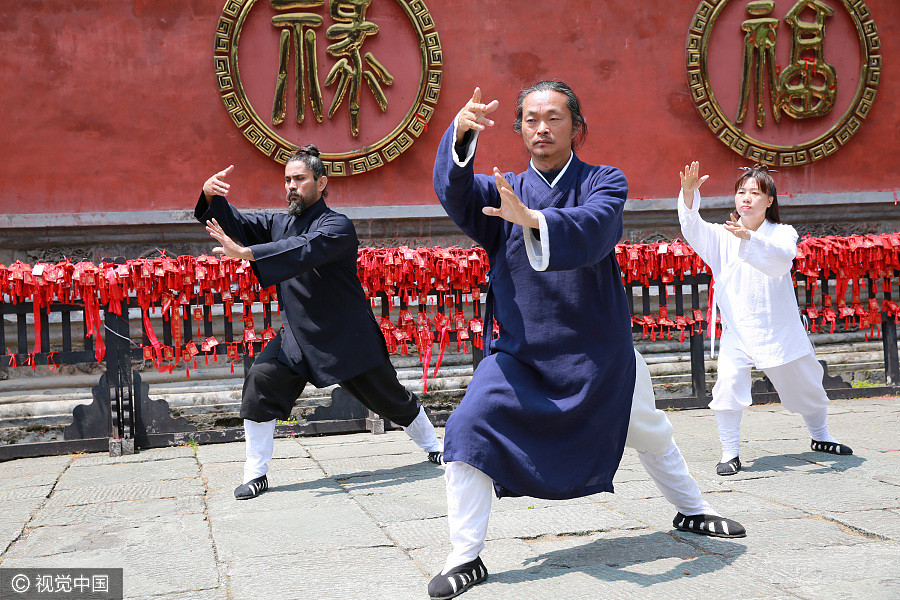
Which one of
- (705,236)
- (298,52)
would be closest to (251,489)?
(705,236)

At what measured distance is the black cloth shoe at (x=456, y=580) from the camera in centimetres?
203

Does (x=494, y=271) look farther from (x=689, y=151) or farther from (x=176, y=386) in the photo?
(x=689, y=151)

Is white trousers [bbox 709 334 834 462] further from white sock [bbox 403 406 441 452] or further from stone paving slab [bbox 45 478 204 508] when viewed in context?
stone paving slab [bbox 45 478 204 508]

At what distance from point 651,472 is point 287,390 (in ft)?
5.92

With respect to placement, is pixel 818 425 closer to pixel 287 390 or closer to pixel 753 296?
pixel 753 296

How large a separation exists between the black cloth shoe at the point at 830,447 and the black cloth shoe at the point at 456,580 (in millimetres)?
2373

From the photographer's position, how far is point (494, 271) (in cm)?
238

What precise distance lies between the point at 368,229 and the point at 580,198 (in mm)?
4720

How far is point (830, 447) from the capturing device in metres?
3.78

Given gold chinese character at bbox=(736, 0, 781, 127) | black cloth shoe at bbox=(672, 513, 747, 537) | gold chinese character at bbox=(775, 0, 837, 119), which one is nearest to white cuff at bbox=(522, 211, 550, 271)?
black cloth shoe at bbox=(672, 513, 747, 537)

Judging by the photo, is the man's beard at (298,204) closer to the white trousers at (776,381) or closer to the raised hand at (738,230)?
the raised hand at (738,230)

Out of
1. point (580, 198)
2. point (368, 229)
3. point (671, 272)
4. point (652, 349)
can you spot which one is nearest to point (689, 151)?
point (652, 349)

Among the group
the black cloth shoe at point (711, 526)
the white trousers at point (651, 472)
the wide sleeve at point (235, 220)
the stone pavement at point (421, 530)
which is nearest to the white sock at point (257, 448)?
the stone pavement at point (421, 530)

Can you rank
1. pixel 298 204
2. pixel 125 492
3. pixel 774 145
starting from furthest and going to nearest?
pixel 774 145 < pixel 298 204 < pixel 125 492
